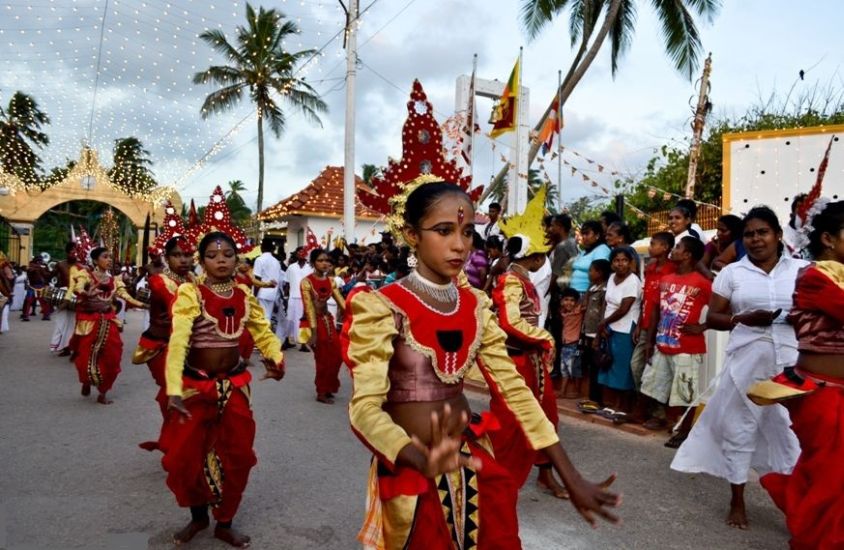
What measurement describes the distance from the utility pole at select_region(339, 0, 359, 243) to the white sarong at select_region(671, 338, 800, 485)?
10821mm

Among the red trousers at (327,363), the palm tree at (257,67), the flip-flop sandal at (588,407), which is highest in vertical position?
the palm tree at (257,67)

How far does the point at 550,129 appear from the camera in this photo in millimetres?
15742

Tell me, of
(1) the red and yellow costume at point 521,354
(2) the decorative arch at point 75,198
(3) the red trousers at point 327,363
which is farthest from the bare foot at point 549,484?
(2) the decorative arch at point 75,198

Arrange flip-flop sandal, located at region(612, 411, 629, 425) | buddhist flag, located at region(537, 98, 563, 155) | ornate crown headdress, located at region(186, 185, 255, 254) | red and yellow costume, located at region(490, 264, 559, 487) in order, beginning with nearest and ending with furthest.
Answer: red and yellow costume, located at region(490, 264, 559, 487) → ornate crown headdress, located at region(186, 185, 255, 254) → flip-flop sandal, located at region(612, 411, 629, 425) → buddhist flag, located at region(537, 98, 563, 155)

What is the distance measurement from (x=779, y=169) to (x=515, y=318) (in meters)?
5.30

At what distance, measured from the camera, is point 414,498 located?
7.31 feet

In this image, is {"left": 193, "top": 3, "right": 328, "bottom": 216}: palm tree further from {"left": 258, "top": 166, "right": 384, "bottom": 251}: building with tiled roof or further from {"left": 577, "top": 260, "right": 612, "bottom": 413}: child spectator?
{"left": 577, "top": 260, "right": 612, "bottom": 413}: child spectator

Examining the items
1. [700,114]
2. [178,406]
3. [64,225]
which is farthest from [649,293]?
[64,225]

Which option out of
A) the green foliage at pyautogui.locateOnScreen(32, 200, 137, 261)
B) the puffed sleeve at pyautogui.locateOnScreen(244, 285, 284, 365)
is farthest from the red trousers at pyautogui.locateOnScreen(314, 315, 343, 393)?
the green foliage at pyautogui.locateOnScreen(32, 200, 137, 261)

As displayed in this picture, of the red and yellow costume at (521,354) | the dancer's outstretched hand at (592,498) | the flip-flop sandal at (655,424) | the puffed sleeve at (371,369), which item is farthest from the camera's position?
the flip-flop sandal at (655,424)

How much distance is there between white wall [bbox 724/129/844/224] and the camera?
7.83 meters

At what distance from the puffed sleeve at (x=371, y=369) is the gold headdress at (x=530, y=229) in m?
2.83

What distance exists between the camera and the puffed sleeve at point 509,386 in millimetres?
2330

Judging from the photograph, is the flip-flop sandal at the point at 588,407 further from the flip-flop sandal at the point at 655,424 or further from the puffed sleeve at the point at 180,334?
the puffed sleeve at the point at 180,334
